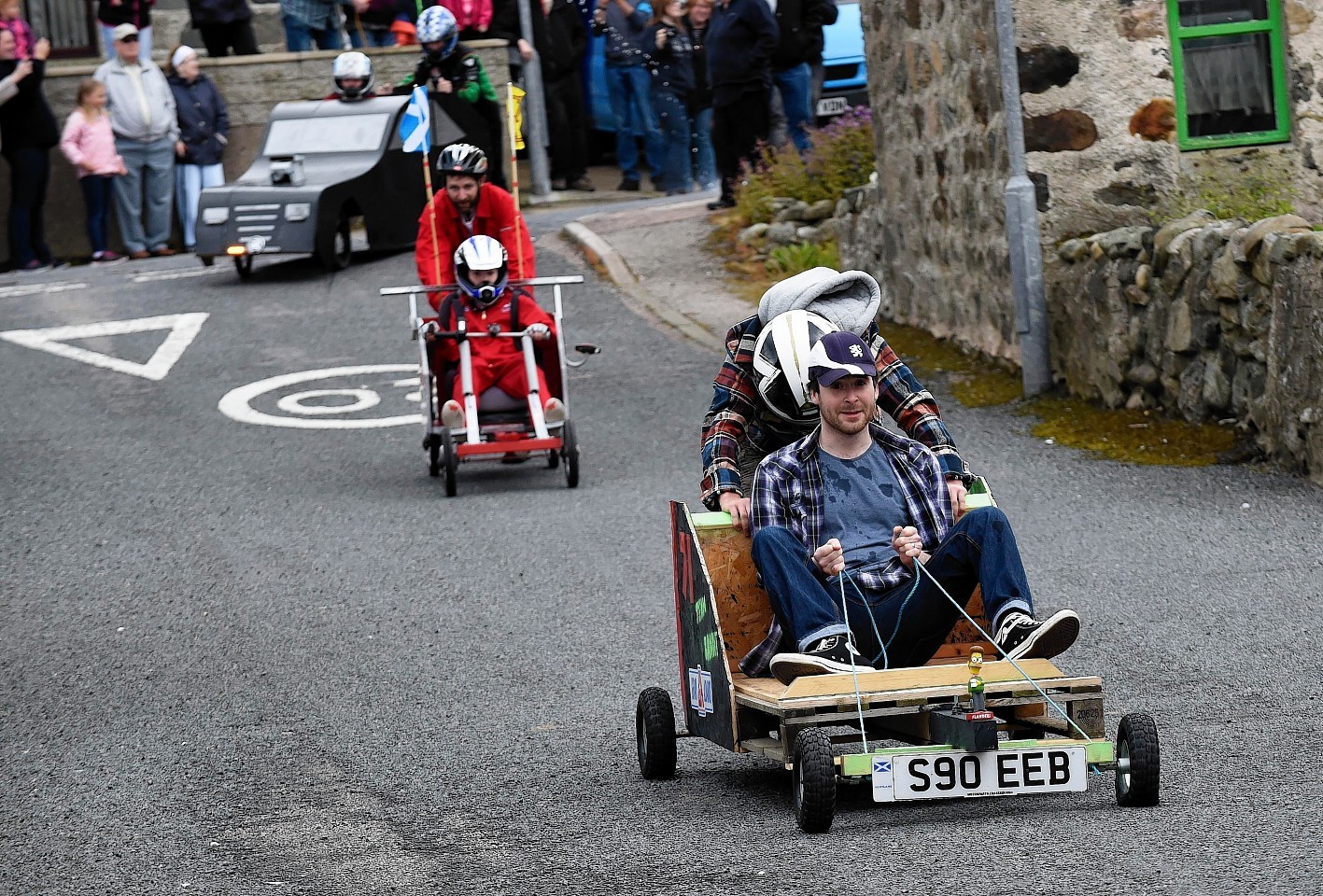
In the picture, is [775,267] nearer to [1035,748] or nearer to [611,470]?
[611,470]

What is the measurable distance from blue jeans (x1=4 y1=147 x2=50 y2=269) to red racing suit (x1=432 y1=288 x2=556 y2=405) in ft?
37.3

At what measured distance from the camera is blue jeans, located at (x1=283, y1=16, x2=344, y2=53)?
26.7m

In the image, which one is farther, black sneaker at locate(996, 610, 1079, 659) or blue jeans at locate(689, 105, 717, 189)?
blue jeans at locate(689, 105, 717, 189)

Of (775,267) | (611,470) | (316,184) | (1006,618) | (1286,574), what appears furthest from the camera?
(316,184)

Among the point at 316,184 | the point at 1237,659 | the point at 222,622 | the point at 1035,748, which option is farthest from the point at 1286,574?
the point at 316,184

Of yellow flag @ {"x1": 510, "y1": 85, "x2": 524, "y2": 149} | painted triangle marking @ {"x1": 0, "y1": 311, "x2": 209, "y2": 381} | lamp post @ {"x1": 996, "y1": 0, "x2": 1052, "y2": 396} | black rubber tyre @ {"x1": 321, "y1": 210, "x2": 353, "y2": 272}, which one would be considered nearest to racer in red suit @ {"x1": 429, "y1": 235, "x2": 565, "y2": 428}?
yellow flag @ {"x1": 510, "y1": 85, "x2": 524, "y2": 149}

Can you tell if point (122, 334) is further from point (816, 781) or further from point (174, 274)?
point (816, 781)

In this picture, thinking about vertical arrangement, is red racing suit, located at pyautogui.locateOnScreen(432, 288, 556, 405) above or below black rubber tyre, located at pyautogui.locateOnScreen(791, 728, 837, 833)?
above

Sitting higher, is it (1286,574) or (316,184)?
(316,184)

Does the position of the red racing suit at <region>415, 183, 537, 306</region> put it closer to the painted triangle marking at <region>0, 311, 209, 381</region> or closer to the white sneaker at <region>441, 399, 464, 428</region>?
the white sneaker at <region>441, 399, 464, 428</region>

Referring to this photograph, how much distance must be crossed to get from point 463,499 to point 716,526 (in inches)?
238

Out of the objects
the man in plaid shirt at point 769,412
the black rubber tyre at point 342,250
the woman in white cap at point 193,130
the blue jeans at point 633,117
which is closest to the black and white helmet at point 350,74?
the black rubber tyre at point 342,250

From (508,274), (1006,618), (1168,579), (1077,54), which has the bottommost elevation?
(1168,579)

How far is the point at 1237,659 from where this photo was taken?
26.2 ft
